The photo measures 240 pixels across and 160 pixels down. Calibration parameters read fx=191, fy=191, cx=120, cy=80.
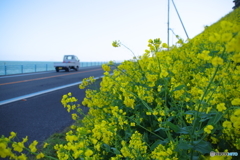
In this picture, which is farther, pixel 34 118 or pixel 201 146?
pixel 34 118

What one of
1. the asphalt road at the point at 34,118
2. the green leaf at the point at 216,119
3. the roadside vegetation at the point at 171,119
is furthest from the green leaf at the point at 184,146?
the asphalt road at the point at 34,118

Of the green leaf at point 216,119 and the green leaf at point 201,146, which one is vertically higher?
the green leaf at point 216,119

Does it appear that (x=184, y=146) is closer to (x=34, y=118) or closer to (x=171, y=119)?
(x=171, y=119)

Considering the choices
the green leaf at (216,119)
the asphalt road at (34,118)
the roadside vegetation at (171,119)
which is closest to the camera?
the roadside vegetation at (171,119)

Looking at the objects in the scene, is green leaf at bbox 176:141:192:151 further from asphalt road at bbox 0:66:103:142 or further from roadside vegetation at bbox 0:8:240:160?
asphalt road at bbox 0:66:103:142

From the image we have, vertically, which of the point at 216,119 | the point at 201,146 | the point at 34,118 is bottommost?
the point at 34,118

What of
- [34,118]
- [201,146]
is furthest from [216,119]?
[34,118]

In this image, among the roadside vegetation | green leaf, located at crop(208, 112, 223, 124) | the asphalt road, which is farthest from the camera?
the asphalt road

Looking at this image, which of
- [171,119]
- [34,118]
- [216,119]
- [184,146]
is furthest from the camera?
[34,118]

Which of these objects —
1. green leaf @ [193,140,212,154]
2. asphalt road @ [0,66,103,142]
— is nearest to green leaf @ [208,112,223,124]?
green leaf @ [193,140,212,154]

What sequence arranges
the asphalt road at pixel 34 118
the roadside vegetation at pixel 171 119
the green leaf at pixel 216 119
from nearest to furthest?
the roadside vegetation at pixel 171 119 < the green leaf at pixel 216 119 < the asphalt road at pixel 34 118

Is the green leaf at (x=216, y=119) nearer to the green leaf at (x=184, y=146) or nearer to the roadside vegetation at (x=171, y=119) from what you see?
the roadside vegetation at (x=171, y=119)

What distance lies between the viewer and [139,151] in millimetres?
1493

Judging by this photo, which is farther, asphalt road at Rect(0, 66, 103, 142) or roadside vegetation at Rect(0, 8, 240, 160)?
asphalt road at Rect(0, 66, 103, 142)
